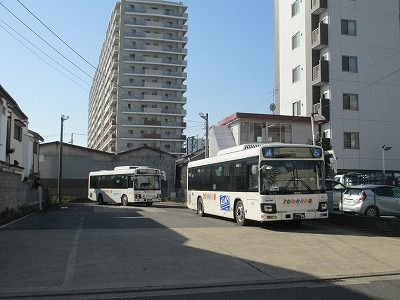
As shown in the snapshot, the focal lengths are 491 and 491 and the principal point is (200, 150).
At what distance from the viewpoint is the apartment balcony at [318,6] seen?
44969 mm

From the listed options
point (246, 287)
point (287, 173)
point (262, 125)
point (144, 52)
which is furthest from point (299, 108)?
point (144, 52)

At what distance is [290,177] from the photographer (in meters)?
17.0

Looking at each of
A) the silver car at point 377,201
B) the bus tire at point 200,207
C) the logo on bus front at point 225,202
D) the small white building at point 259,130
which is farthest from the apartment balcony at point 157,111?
the silver car at point 377,201

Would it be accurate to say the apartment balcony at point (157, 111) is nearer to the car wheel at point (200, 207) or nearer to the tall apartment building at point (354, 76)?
the tall apartment building at point (354, 76)

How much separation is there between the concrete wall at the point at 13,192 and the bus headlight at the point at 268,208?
11.7 meters

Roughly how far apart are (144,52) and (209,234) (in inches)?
3925

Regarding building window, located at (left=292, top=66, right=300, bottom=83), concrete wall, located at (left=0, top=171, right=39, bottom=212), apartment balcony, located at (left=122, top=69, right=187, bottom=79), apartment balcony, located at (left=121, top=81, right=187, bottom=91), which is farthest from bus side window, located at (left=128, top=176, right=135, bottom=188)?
apartment balcony, located at (left=122, top=69, right=187, bottom=79)

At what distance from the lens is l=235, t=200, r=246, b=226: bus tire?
1848cm

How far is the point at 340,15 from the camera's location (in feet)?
149

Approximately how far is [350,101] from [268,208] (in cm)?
3148

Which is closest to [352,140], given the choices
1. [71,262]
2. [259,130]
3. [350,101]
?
[350,101]

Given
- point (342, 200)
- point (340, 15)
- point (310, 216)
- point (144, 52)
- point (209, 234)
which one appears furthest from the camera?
point (144, 52)

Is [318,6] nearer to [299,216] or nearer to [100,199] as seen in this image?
[100,199]

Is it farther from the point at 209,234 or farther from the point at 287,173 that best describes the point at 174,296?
the point at 287,173
